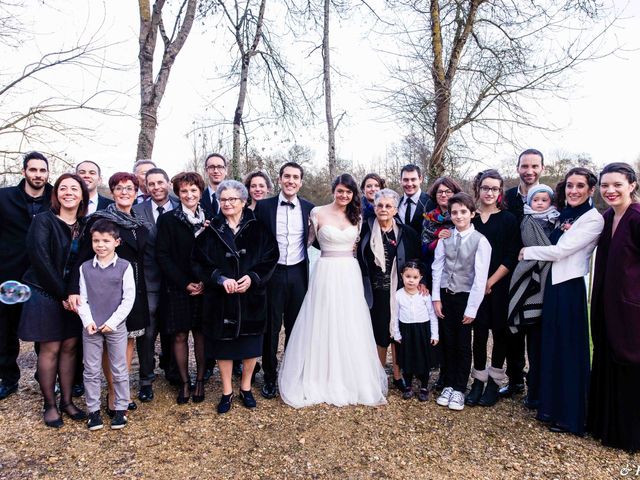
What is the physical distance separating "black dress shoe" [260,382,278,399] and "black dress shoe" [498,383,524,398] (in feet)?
7.57

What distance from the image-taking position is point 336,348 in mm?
4223

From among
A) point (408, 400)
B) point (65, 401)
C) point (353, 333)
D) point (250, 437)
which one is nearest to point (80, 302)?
point (65, 401)

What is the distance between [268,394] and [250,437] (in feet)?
2.48

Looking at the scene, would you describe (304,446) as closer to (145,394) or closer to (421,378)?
(421,378)

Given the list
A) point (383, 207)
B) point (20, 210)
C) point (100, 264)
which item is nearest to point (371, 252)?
point (383, 207)

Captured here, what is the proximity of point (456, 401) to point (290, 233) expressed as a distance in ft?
7.40

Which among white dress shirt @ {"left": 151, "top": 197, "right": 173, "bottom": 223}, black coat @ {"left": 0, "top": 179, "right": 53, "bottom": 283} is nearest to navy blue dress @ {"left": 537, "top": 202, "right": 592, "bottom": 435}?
white dress shirt @ {"left": 151, "top": 197, "right": 173, "bottom": 223}

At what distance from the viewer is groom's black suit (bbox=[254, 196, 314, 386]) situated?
436 centimetres

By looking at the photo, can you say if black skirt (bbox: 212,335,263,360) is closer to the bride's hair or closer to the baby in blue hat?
the bride's hair

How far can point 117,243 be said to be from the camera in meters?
3.59

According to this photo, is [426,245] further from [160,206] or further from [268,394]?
[160,206]

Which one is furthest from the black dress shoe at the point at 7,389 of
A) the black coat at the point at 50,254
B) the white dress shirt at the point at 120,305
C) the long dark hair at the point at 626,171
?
the long dark hair at the point at 626,171

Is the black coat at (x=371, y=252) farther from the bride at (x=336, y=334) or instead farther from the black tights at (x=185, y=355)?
the black tights at (x=185, y=355)

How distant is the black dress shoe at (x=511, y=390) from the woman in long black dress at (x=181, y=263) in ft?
10.3
